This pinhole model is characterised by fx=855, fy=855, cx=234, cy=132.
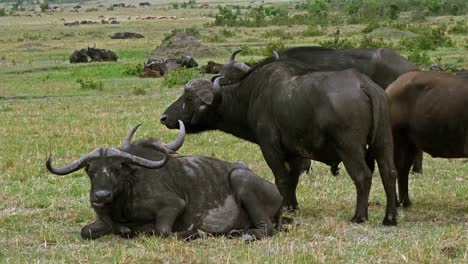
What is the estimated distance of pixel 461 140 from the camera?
29.9 ft

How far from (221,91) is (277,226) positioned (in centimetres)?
242

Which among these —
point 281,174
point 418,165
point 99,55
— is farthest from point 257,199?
point 99,55

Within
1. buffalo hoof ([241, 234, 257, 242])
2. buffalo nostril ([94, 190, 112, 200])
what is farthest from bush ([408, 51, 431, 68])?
buffalo nostril ([94, 190, 112, 200])

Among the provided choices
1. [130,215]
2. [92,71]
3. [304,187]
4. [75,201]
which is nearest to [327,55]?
[304,187]

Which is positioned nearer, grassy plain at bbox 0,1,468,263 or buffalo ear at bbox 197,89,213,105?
grassy plain at bbox 0,1,468,263

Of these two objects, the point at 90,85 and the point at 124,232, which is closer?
the point at 124,232

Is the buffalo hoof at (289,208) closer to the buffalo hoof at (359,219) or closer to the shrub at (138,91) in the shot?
the buffalo hoof at (359,219)

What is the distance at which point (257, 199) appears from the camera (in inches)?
309

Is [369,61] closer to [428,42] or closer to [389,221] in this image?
[389,221]

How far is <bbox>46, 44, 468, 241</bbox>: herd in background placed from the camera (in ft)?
25.1

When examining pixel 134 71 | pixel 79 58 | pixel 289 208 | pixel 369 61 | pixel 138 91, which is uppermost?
pixel 369 61

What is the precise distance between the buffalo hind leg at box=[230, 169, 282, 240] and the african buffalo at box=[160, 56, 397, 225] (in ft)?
2.89

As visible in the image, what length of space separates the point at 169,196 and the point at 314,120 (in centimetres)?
170

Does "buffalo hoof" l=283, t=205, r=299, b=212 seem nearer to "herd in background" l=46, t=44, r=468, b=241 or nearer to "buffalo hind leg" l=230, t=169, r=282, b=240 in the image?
"herd in background" l=46, t=44, r=468, b=241
